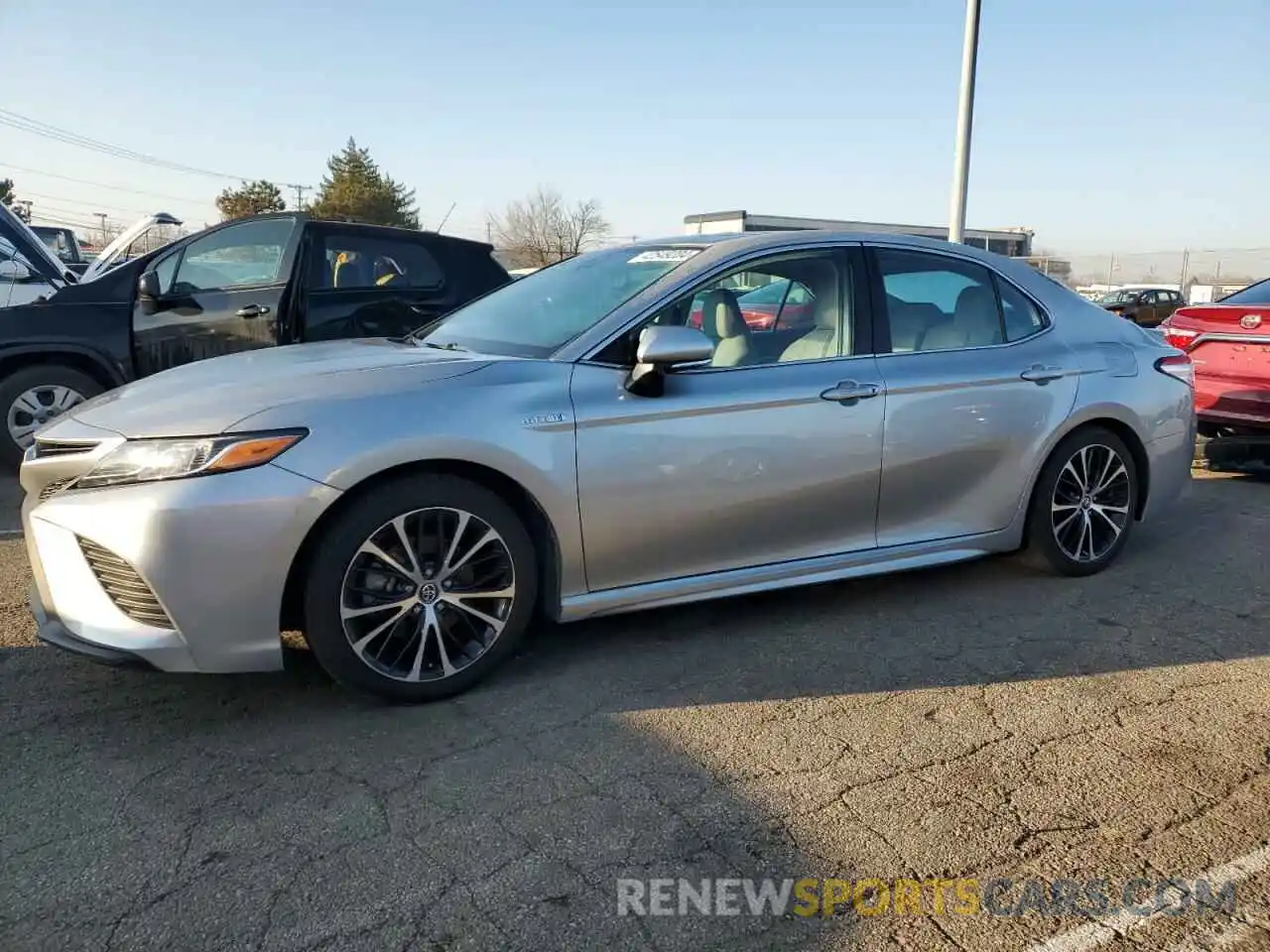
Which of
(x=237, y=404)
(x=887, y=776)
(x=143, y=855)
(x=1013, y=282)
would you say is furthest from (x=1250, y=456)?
(x=143, y=855)

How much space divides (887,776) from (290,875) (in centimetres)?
162

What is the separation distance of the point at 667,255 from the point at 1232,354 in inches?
194

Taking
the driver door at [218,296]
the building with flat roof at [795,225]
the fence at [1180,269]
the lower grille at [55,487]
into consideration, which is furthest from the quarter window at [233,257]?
the fence at [1180,269]

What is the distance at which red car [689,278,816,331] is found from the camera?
396cm

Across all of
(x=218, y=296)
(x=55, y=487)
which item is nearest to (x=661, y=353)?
(x=55, y=487)

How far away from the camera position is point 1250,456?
6.72 m

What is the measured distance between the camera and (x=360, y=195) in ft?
173

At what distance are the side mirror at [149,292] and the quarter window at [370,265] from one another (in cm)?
106

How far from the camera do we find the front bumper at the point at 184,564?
280 centimetres

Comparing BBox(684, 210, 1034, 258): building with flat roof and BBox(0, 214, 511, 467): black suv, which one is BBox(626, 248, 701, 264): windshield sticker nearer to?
BBox(0, 214, 511, 467): black suv

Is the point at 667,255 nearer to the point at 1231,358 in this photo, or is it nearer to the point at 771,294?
the point at 771,294

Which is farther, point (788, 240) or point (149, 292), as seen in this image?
point (149, 292)

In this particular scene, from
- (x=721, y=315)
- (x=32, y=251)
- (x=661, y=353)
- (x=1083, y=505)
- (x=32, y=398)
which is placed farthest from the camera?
(x=32, y=251)

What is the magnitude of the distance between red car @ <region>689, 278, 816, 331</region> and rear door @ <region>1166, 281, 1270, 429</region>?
4.00m
